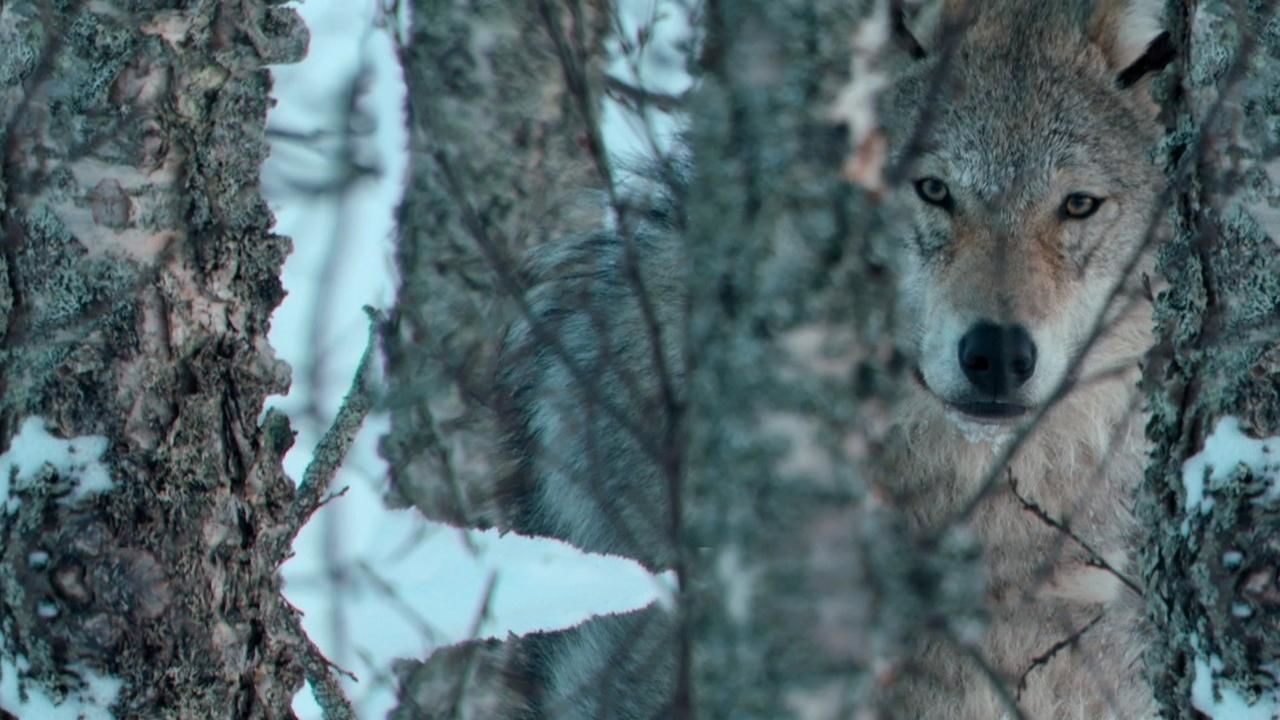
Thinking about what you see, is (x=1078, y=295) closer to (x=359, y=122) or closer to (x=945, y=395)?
(x=945, y=395)

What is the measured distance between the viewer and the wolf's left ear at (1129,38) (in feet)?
11.5

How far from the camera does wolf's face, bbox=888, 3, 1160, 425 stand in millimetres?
3229

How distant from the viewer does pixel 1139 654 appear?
3.38 metres

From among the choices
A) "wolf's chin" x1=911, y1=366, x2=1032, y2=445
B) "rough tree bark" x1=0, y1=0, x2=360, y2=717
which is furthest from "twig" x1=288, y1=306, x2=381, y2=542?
"wolf's chin" x1=911, y1=366, x2=1032, y2=445

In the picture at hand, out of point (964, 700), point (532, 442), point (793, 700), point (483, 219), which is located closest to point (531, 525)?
point (532, 442)

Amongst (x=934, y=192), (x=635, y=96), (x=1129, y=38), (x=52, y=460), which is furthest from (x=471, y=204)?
(x=52, y=460)

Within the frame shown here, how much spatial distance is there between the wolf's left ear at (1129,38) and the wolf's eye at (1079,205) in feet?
1.14

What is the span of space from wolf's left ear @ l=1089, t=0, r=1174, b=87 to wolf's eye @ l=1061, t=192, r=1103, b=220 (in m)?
0.35

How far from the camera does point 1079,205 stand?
11.4ft

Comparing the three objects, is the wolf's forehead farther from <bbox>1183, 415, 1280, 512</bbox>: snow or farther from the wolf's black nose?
<bbox>1183, 415, 1280, 512</bbox>: snow

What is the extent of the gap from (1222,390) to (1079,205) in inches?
50.0

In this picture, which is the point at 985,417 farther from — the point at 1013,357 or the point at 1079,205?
the point at 1079,205

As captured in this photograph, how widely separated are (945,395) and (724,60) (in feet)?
6.14

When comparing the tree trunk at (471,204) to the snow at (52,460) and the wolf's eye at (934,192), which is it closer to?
the wolf's eye at (934,192)
